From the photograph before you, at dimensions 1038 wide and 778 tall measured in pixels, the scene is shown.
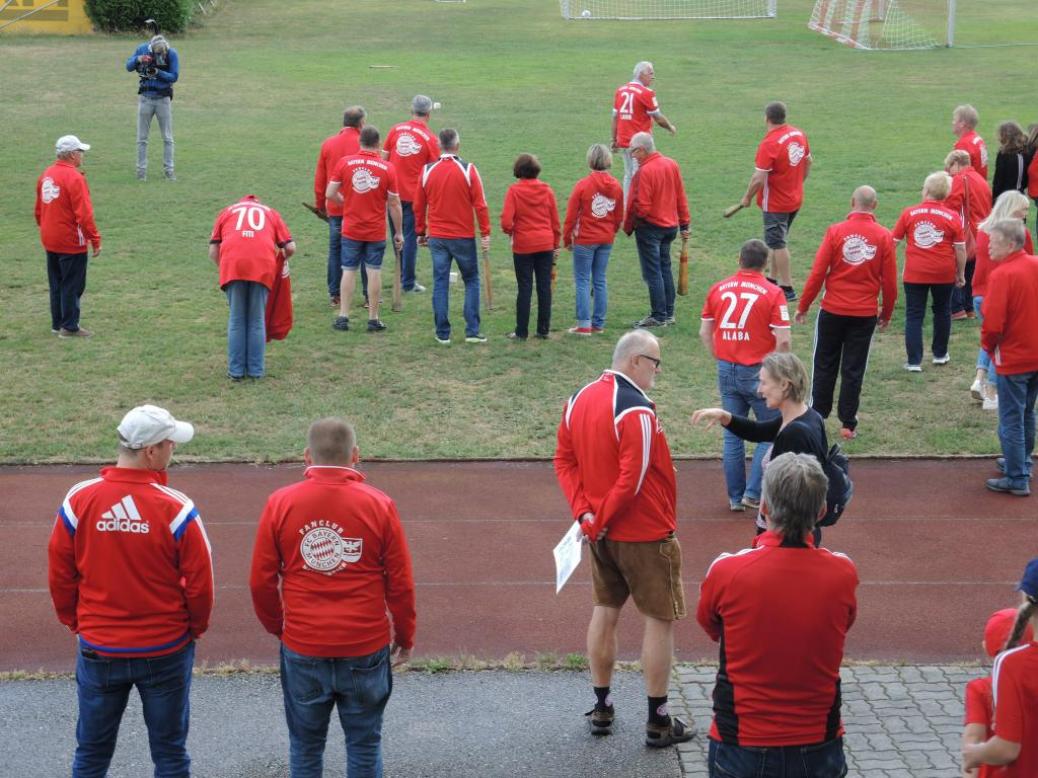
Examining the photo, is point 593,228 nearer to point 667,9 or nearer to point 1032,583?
point 1032,583

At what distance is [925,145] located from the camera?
22.1 m

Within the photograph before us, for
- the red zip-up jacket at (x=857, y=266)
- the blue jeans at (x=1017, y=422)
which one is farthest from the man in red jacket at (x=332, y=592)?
the red zip-up jacket at (x=857, y=266)

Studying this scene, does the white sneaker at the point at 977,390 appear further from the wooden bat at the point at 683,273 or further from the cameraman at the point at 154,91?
the cameraman at the point at 154,91

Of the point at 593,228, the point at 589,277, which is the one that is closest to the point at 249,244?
the point at 593,228

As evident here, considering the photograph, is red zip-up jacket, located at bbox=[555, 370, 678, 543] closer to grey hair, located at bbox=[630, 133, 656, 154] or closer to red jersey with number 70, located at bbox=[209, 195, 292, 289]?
red jersey with number 70, located at bbox=[209, 195, 292, 289]

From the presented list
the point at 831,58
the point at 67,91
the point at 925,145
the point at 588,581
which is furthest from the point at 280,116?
the point at 588,581

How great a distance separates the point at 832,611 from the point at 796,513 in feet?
1.26

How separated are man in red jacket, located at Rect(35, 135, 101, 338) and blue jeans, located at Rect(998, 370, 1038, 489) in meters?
8.59

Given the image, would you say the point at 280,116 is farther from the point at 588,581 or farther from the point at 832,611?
the point at 832,611

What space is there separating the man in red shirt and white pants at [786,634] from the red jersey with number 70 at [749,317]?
427 centimetres

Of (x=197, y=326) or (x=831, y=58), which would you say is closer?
(x=197, y=326)

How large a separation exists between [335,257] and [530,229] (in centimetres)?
265

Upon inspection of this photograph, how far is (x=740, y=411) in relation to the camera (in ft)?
30.8

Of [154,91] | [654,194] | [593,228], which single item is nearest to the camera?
[593,228]
